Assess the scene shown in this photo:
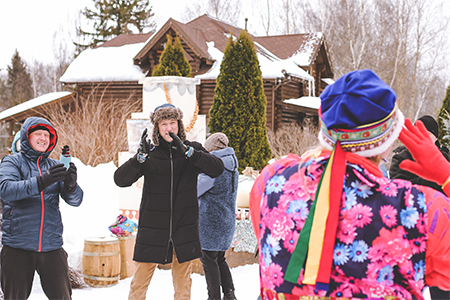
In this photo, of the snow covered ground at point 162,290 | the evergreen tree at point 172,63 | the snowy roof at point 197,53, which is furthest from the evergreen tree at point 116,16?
the snow covered ground at point 162,290

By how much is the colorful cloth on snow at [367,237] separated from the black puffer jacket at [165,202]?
2.21m

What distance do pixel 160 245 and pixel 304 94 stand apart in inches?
691

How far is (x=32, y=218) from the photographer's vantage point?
333cm

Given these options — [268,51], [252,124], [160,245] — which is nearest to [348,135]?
[160,245]

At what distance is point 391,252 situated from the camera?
4.59 ft

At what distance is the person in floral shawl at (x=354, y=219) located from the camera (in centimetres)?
140

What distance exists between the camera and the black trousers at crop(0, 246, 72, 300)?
10.7 feet

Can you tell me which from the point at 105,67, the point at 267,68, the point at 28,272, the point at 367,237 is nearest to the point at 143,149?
the point at 28,272

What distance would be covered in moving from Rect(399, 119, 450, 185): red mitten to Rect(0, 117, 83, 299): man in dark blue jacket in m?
2.34

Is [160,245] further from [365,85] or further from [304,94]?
[304,94]

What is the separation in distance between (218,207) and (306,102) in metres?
14.7

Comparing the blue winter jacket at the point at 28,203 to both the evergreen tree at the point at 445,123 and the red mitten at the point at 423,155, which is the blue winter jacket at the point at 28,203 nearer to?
the red mitten at the point at 423,155

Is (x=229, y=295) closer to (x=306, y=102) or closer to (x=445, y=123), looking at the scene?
(x=445, y=123)

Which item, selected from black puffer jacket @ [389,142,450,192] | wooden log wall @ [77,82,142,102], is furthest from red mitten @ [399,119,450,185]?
wooden log wall @ [77,82,142,102]
